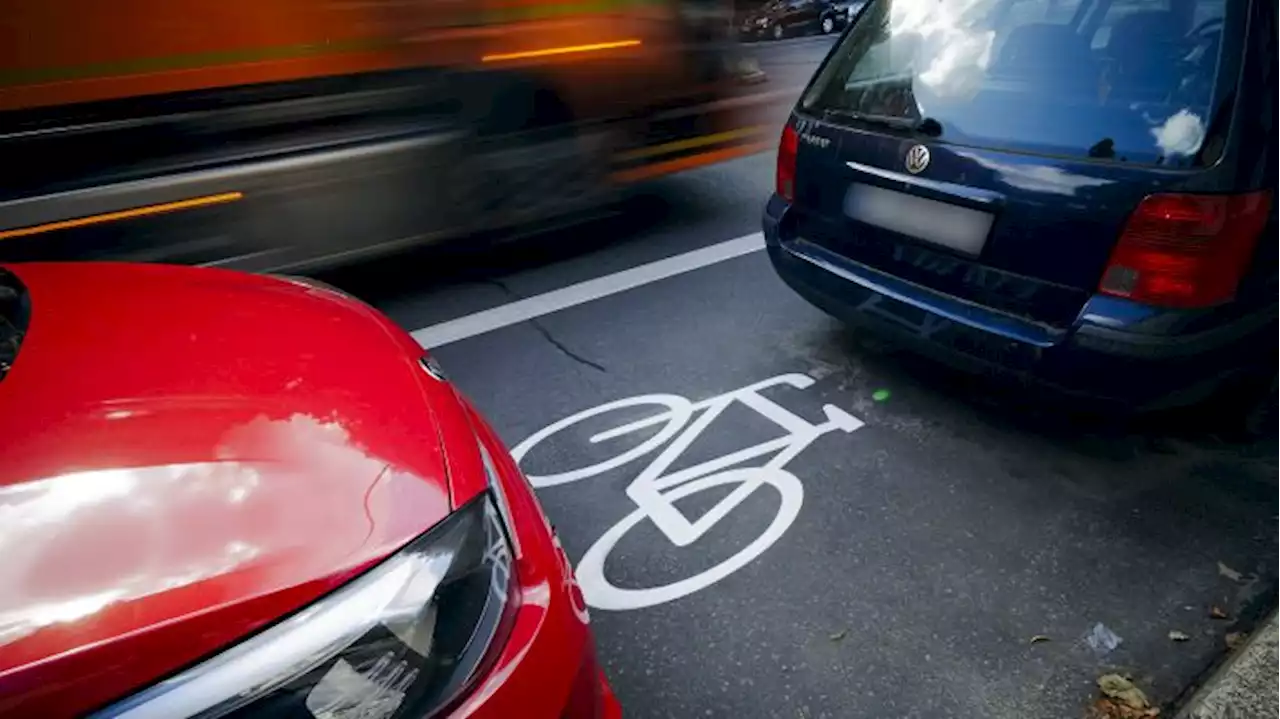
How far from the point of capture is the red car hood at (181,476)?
1.22 meters

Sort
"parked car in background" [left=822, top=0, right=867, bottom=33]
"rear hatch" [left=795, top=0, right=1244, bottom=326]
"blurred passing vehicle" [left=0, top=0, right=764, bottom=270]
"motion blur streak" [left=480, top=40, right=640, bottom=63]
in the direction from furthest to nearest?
1. "parked car in background" [left=822, top=0, right=867, bottom=33]
2. "motion blur streak" [left=480, top=40, right=640, bottom=63]
3. "blurred passing vehicle" [left=0, top=0, right=764, bottom=270]
4. "rear hatch" [left=795, top=0, right=1244, bottom=326]

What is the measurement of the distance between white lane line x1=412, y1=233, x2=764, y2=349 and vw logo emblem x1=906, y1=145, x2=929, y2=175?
1983 millimetres

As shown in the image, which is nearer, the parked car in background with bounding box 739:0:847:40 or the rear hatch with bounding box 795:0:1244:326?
the rear hatch with bounding box 795:0:1244:326

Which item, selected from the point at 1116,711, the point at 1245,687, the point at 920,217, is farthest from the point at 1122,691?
the point at 920,217

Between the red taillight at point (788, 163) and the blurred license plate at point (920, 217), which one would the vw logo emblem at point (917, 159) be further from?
the red taillight at point (788, 163)

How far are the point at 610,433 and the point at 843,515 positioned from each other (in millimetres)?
970

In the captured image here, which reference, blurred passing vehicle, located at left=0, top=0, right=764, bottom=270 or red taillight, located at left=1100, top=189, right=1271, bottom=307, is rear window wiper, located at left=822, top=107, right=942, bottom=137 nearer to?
red taillight, located at left=1100, top=189, right=1271, bottom=307

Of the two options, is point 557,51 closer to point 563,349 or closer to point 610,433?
point 563,349

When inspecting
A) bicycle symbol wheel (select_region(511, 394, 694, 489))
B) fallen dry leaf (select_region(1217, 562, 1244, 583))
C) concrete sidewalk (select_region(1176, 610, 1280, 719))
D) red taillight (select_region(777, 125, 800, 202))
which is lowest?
fallen dry leaf (select_region(1217, 562, 1244, 583))

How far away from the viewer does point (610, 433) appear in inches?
141

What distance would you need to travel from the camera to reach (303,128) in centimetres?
430

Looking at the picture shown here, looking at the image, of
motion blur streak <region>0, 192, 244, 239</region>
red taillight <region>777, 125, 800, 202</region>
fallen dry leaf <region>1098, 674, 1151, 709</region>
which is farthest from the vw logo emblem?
motion blur streak <region>0, 192, 244, 239</region>

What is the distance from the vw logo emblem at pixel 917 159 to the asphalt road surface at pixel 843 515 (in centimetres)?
99

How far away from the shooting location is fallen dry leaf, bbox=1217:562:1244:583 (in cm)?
276
